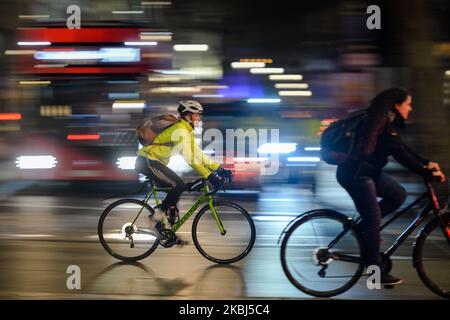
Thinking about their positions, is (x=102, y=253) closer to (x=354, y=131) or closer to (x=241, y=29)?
(x=354, y=131)

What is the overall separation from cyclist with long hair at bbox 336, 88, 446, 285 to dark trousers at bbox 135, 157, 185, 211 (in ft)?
5.99

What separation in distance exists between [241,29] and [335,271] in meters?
18.6

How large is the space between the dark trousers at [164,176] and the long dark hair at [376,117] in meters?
2.07

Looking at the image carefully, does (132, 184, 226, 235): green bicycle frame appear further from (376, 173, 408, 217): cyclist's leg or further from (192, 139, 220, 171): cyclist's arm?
(376, 173, 408, 217): cyclist's leg

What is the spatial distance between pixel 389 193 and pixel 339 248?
0.62m

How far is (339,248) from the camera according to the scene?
5.40 m

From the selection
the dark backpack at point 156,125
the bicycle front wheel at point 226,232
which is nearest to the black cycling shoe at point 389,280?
the bicycle front wheel at point 226,232

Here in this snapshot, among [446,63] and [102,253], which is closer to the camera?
[102,253]

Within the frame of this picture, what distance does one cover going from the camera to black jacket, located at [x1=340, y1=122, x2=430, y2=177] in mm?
5105

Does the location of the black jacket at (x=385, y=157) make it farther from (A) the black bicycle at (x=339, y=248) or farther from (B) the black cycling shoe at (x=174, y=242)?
(B) the black cycling shoe at (x=174, y=242)

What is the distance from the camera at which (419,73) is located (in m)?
10.9

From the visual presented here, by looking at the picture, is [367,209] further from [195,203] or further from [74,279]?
[74,279]

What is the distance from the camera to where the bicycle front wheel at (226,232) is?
6.52 metres
